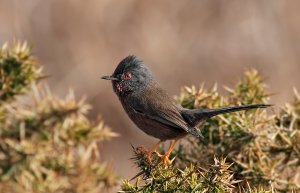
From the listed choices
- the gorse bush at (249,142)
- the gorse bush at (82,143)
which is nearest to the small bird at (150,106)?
the gorse bush at (249,142)

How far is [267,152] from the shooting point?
4.28 metres

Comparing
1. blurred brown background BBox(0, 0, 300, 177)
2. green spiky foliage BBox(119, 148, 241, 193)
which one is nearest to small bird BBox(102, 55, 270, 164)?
green spiky foliage BBox(119, 148, 241, 193)

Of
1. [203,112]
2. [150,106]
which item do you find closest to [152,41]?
[150,106]

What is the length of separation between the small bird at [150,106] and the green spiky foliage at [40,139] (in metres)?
0.72

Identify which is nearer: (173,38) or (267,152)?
(267,152)

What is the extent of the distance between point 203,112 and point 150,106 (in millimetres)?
842

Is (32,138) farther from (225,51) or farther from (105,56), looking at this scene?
(225,51)

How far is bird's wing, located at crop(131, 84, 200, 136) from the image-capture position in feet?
16.0

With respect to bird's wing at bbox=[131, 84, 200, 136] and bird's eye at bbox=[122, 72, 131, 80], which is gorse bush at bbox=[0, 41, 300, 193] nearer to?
bird's wing at bbox=[131, 84, 200, 136]

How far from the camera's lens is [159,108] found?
5078mm

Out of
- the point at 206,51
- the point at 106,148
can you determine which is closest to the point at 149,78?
the point at 106,148

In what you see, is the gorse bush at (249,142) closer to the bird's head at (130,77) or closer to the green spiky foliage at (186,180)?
the green spiky foliage at (186,180)

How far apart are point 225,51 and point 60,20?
3.36 metres

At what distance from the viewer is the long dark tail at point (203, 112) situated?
4176mm
